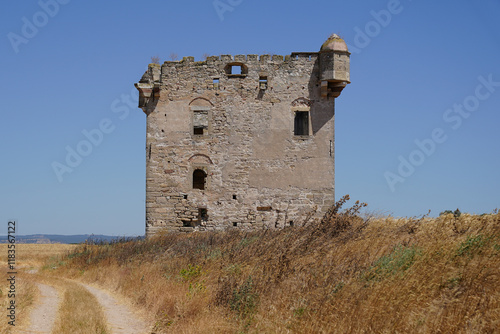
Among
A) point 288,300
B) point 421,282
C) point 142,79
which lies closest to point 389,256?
point 421,282

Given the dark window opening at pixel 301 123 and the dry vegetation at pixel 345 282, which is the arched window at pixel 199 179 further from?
the dry vegetation at pixel 345 282

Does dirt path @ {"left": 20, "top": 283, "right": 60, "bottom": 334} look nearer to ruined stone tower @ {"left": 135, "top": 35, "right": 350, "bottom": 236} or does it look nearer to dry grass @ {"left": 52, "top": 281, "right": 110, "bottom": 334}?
dry grass @ {"left": 52, "top": 281, "right": 110, "bottom": 334}

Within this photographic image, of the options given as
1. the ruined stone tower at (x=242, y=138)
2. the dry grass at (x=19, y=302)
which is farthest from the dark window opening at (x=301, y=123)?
the dry grass at (x=19, y=302)

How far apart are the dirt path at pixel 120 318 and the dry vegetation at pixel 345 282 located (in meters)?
0.32

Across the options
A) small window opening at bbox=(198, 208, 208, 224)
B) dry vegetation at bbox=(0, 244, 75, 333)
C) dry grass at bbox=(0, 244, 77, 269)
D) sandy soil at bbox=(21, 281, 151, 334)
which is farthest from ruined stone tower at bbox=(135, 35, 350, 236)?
sandy soil at bbox=(21, 281, 151, 334)

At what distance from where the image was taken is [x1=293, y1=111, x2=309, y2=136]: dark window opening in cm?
2147

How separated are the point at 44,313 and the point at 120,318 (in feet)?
4.50

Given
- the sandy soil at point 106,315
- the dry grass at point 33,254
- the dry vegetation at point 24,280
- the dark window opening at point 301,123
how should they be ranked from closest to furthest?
the sandy soil at point 106,315
the dry vegetation at point 24,280
the dry grass at point 33,254
the dark window opening at point 301,123

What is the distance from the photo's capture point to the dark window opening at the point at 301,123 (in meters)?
21.5

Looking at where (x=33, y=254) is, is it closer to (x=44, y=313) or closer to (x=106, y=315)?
(x=44, y=313)

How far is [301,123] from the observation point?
853 inches

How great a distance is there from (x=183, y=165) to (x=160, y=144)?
1366 mm

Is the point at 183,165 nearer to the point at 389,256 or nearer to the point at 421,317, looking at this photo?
the point at 389,256

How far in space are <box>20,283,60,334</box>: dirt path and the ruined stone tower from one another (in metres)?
9.49
